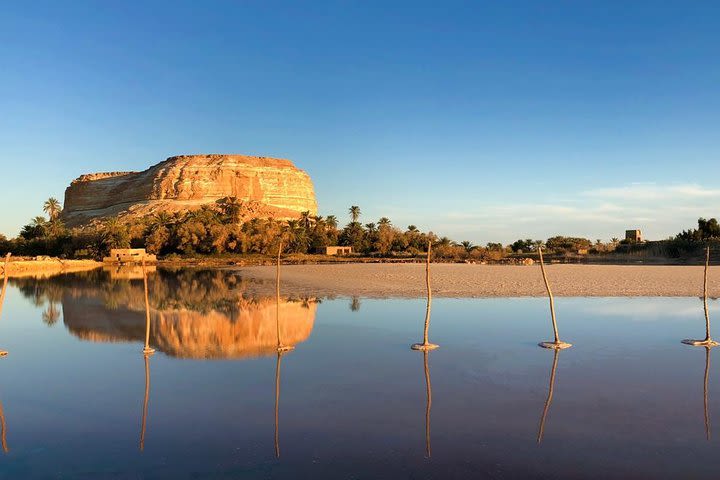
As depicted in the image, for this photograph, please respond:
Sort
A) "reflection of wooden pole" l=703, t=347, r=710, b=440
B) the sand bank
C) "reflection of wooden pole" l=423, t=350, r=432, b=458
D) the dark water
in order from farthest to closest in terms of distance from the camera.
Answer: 1. the sand bank
2. "reflection of wooden pole" l=703, t=347, r=710, b=440
3. "reflection of wooden pole" l=423, t=350, r=432, b=458
4. the dark water

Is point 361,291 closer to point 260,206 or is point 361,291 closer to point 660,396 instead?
point 660,396

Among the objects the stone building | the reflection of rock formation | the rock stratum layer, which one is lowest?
the reflection of rock formation

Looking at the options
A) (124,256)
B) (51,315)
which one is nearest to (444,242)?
(124,256)

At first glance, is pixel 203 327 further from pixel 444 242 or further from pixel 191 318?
pixel 444 242

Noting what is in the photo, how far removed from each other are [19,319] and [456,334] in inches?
583

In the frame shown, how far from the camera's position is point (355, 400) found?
29.5 ft

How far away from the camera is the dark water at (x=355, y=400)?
6363 mm

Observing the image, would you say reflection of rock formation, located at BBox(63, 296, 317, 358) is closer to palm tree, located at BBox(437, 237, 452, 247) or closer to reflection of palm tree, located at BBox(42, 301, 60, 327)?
reflection of palm tree, located at BBox(42, 301, 60, 327)

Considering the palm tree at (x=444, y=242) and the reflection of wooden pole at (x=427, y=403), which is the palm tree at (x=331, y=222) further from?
the reflection of wooden pole at (x=427, y=403)

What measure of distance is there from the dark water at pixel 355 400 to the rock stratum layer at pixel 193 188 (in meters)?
96.6

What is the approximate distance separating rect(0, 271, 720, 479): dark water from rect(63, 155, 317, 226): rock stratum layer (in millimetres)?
96635

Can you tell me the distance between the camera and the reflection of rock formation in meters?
13.2

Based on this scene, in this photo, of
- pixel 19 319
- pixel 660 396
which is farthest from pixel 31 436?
pixel 19 319

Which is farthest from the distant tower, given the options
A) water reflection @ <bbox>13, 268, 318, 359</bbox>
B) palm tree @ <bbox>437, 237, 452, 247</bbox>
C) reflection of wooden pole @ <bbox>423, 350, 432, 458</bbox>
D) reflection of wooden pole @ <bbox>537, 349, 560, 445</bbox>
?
reflection of wooden pole @ <bbox>423, 350, 432, 458</bbox>
